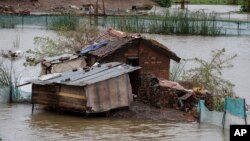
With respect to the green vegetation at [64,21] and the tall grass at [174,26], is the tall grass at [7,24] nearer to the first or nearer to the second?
the green vegetation at [64,21]

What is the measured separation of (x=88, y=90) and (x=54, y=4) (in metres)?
58.0

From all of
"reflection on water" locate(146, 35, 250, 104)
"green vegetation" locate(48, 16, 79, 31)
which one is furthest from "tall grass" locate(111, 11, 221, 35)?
"green vegetation" locate(48, 16, 79, 31)

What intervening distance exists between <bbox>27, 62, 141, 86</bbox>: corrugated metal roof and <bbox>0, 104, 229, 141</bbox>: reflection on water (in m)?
1.15

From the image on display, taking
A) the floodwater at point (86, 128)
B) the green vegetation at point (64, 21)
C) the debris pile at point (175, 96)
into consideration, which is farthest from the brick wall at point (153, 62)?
the green vegetation at point (64, 21)

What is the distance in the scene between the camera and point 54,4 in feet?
251

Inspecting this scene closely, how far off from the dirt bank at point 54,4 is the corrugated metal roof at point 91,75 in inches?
1985

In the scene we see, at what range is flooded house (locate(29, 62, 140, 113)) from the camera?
19609 mm

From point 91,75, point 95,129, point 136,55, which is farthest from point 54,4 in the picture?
point 95,129

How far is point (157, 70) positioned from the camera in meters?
23.6

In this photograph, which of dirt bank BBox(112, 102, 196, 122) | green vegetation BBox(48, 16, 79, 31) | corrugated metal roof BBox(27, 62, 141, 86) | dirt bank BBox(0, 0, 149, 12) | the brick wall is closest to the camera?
corrugated metal roof BBox(27, 62, 141, 86)

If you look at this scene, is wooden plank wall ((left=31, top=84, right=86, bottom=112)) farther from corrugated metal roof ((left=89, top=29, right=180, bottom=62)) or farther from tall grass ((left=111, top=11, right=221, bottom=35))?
tall grass ((left=111, top=11, right=221, bottom=35))

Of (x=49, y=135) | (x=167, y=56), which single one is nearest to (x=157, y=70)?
(x=167, y=56)

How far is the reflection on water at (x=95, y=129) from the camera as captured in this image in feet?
59.9

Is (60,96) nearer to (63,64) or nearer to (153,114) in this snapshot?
(153,114)
